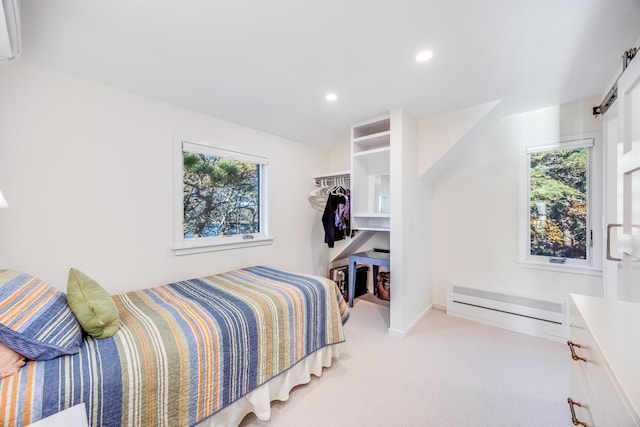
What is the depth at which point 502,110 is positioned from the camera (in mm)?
2617

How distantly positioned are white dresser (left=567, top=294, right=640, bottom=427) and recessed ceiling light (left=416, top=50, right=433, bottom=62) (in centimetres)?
169

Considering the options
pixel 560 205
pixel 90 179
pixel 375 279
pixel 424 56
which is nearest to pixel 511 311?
pixel 560 205

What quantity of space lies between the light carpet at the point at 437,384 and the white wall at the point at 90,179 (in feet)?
4.95

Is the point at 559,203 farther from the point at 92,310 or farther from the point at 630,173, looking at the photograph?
the point at 92,310

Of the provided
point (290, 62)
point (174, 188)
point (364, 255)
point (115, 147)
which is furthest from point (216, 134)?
point (364, 255)

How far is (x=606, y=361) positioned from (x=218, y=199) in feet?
9.21

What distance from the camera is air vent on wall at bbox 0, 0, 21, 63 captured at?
1021 millimetres

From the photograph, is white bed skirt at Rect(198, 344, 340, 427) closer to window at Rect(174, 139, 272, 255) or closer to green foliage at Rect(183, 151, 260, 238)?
window at Rect(174, 139, 272, 255)

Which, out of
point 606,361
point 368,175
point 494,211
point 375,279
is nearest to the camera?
point 606,361

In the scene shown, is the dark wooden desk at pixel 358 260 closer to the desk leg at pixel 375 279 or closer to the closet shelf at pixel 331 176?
the desk leg at pixel 375 279

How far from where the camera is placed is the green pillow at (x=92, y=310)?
1213 millimetres

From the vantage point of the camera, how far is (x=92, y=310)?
1229 mm

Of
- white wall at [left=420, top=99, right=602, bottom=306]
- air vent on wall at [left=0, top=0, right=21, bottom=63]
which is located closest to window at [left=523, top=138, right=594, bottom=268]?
white wall at [left=420, top=99, right=602, bottom=306]

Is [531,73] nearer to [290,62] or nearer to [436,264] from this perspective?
[290,62]
